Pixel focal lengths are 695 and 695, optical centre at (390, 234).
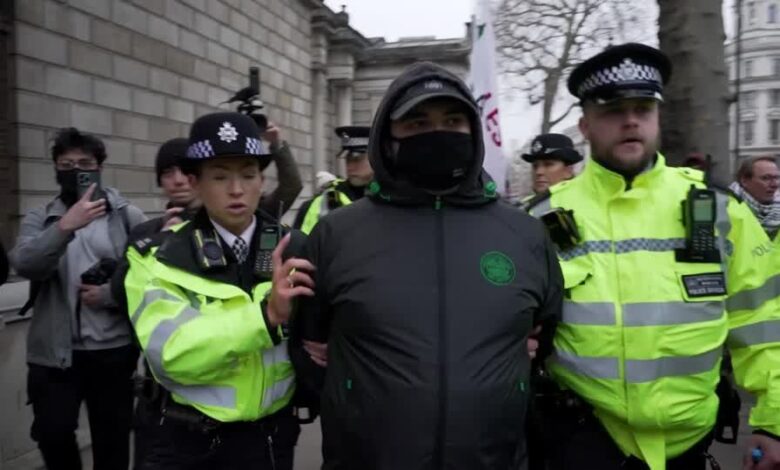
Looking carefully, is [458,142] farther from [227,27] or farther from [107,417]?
[227,27]

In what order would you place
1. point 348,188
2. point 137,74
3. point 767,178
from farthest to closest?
point 137,74 → point 767,178 → point 348,188

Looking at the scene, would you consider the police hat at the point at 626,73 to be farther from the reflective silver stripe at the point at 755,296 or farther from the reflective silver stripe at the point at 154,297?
the reflective silver stripe at the point at 154,297

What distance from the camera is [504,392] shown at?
170cm

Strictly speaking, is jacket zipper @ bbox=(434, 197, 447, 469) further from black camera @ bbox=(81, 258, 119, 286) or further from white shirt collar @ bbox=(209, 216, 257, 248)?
black camera @ bbox=(81, 258, 119, 286)

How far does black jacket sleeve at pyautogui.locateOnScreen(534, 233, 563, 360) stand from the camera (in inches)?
74.8

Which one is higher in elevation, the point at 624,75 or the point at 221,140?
the point at 624,75

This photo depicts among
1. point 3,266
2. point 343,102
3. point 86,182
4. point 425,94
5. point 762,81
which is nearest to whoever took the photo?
point 425,94

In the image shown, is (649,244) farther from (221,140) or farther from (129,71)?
(129,71)

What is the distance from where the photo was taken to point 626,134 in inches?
90.0

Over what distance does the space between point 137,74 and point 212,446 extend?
596 cm

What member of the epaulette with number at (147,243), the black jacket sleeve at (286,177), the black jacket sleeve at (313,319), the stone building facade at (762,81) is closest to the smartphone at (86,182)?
the black jacket sleeve at (286,177)

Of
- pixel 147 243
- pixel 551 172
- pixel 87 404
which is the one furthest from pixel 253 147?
pixel 551 172

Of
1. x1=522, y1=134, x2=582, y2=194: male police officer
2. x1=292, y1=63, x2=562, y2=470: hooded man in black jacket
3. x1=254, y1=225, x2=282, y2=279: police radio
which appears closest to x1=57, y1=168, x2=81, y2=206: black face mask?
x1=254, y1=225, x2=282, y2=279: police radio

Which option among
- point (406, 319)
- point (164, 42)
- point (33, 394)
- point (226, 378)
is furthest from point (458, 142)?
point (164, 42)
